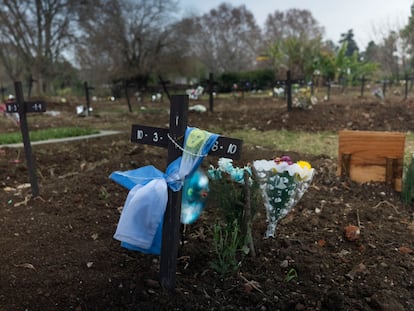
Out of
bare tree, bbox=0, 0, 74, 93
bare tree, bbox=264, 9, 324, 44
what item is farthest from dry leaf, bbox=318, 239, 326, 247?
bare tree, bbox=264, 9, 324, 44

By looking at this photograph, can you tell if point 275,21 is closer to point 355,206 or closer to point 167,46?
point 167,46

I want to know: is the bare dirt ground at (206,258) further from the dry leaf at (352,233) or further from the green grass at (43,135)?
the green grass at (43,135)

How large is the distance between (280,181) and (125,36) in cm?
2602

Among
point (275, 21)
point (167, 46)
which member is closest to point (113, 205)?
point (167, 46)

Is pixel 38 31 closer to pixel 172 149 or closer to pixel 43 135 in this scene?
pixel 43 135

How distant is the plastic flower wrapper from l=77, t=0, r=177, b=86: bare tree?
25756 millimetres

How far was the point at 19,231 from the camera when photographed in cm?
301

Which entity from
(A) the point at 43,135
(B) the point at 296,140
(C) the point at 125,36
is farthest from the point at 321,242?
(C) the point at 125,36

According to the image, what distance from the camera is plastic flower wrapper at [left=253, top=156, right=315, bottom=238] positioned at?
7.91 ft

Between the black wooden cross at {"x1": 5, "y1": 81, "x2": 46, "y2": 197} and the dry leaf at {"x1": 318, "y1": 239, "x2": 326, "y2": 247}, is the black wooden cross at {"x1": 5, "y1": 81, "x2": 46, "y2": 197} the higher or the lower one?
the higher one

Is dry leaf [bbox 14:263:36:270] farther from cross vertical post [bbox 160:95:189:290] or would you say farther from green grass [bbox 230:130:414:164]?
green grass [bbox 230:130:414:164]

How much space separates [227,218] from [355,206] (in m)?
1.54

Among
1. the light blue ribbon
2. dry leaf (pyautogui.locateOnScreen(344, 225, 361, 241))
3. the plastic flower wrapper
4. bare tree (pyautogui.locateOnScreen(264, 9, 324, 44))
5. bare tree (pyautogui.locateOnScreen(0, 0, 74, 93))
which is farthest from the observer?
bare tree (pyautogui.locateOnScreen(264, 9, 324, 44))

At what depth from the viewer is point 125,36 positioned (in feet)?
87.0
